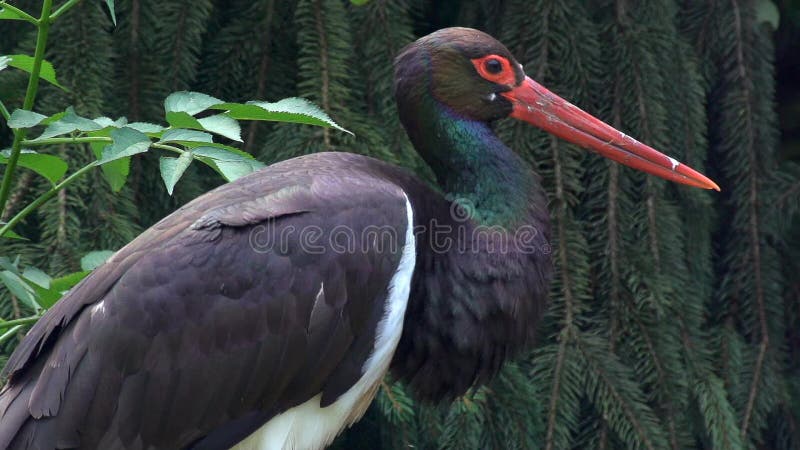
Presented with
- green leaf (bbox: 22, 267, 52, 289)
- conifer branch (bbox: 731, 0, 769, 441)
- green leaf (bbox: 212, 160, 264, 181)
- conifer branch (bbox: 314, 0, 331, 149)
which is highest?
green leaf (bbox: 212, 160, 264, 181)

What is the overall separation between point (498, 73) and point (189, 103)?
0.96 metres

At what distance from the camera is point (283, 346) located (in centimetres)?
234

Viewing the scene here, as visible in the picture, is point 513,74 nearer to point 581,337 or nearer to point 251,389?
point 581,337

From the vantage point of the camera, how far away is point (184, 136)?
1.94 metres

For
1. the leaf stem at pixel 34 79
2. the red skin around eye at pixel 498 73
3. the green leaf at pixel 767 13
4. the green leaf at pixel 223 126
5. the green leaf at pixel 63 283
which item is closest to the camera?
the leaf stem at pixel 34 79

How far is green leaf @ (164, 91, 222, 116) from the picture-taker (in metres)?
1.99

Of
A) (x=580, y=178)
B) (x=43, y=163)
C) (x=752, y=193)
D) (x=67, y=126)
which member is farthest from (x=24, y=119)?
(x=752, y=193)

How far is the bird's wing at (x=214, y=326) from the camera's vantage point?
2244 millimetres

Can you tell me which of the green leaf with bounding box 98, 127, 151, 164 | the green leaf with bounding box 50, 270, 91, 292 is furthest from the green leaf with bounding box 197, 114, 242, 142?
the green leaf with bounding box 50, 270, 91, 292

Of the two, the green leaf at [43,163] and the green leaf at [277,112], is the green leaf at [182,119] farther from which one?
the green leaf at [43,163]

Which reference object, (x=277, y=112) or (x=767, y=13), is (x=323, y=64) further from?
(x=767, y=13)

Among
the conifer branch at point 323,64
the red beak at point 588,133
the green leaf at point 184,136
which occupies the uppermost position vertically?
the green leaf at point 184,136

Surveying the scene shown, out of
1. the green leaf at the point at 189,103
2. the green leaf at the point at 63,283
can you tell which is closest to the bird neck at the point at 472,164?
the green leaf at the point at 189,103

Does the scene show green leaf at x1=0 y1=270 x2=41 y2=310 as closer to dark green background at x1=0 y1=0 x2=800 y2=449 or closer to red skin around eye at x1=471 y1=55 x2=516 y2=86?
dark green background at x1=0 y1=0 x2=800 y2=449
